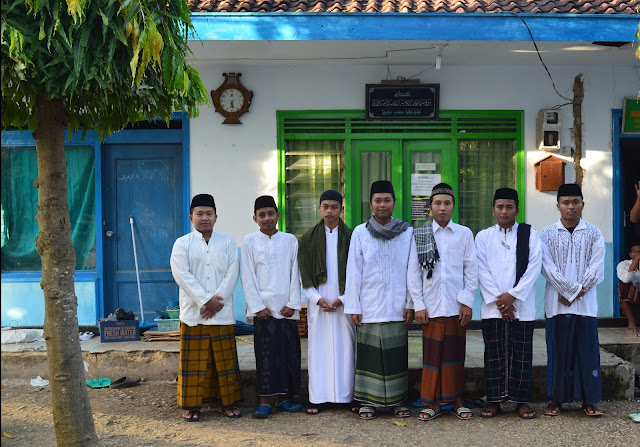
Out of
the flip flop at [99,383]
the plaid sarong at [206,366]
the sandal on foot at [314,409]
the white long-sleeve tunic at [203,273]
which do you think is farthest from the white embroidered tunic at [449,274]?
the flip flop at [99,383]

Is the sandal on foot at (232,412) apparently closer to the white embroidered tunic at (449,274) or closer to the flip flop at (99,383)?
the flip flop at (99,383)

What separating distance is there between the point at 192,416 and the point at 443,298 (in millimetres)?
2121

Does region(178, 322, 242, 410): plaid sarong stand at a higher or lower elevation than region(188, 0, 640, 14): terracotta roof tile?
lower

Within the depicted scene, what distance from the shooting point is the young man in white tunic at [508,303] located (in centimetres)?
504

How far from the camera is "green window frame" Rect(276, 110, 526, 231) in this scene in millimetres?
7598

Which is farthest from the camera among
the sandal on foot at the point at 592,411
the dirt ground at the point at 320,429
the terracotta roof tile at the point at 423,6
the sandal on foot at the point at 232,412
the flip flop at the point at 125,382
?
the terracotta roof tile at the point at 423,6

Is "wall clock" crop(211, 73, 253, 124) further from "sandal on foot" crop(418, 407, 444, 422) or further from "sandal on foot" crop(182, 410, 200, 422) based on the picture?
"sandal on foot" crop(418, 407, 444, 422)

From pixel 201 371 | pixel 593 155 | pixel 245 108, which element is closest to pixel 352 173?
pixel 245 108

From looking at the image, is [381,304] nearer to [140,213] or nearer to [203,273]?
[203,273]

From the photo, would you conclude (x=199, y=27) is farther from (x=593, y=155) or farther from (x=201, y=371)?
(x=593, y=155)

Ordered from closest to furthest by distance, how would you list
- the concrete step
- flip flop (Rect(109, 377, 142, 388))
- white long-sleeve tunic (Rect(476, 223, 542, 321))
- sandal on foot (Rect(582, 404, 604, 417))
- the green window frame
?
white long-sleeve tunic (Rect(476, 223, 542, 321)) < sandal on foot (Rect(582, 404, 604, 417)) < the concrete step < flip flop (Rect(109, 377, 142, 388)) < the green window frame

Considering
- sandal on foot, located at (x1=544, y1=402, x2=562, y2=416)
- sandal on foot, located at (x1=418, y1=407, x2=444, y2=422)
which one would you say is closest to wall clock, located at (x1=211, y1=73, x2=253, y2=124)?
sandal on foot, located at (x1=418, y1=407, x2=444, y2=422)

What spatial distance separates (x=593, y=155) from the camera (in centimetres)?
761

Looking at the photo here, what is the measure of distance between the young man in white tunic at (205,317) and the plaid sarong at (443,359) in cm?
150
